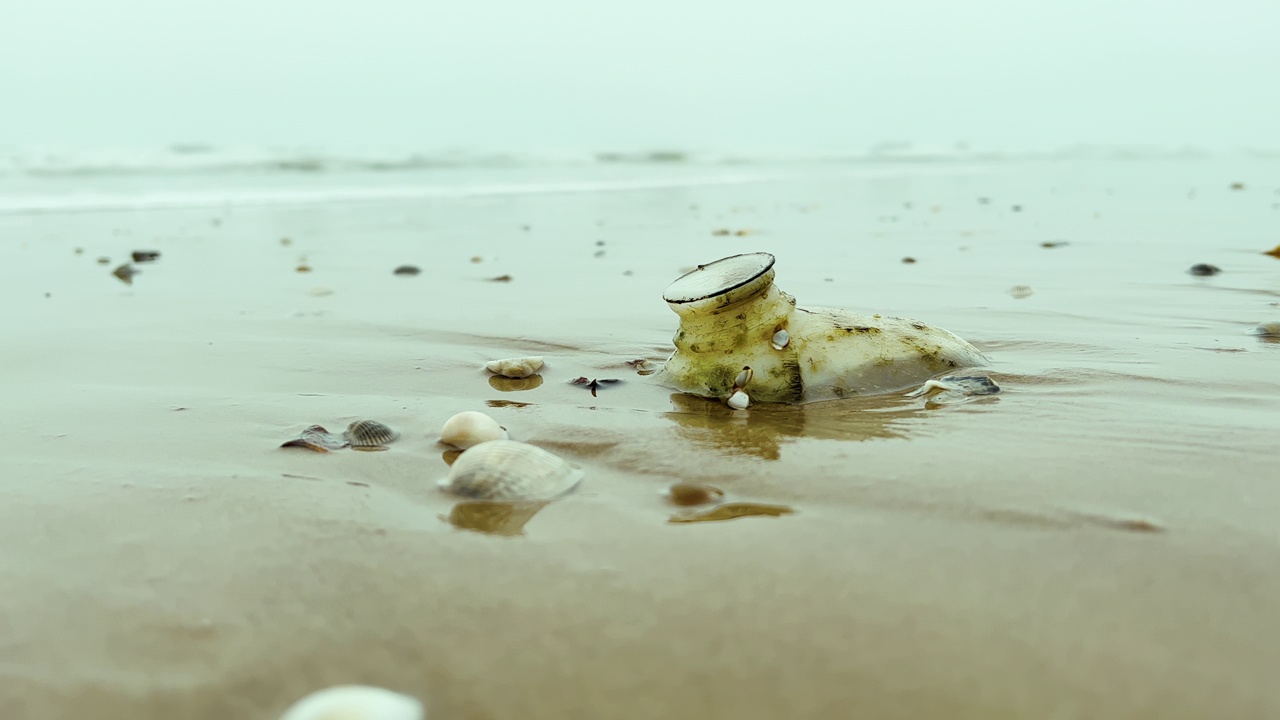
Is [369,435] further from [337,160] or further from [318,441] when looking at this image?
[337,160]

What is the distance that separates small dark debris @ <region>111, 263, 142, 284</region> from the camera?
5441 mm

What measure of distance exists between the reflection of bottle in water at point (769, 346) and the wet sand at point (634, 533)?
14cm

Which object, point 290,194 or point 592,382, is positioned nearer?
point 592,382

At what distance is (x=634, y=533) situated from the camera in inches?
62.0

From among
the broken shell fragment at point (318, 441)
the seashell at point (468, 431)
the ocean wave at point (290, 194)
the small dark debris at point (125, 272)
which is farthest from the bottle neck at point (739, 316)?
the ocean wave at point (290, 194)

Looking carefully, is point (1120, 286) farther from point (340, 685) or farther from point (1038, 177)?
point (1038, 177)

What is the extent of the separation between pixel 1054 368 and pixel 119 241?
7.51 m

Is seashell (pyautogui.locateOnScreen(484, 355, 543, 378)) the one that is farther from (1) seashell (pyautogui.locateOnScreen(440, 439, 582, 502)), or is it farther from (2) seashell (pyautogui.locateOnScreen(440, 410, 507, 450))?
(1) seashell (pyautogui.locateOnScreen(440, 439, 582, 502))

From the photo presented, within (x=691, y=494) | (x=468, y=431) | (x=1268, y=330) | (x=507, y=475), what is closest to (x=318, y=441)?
(x=468, y=431)

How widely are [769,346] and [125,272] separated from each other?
4.67 metres

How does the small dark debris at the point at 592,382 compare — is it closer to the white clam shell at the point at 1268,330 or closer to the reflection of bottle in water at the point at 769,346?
the reflection of bottle in water at the point at 769,346

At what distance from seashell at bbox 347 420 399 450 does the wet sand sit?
0.05 meters

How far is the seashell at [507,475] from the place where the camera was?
5.74ft

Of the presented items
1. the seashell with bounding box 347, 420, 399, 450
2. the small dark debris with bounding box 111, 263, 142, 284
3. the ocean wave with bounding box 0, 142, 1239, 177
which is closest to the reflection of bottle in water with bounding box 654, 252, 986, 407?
the seashell with bounding box 347, 420, 399, 450
